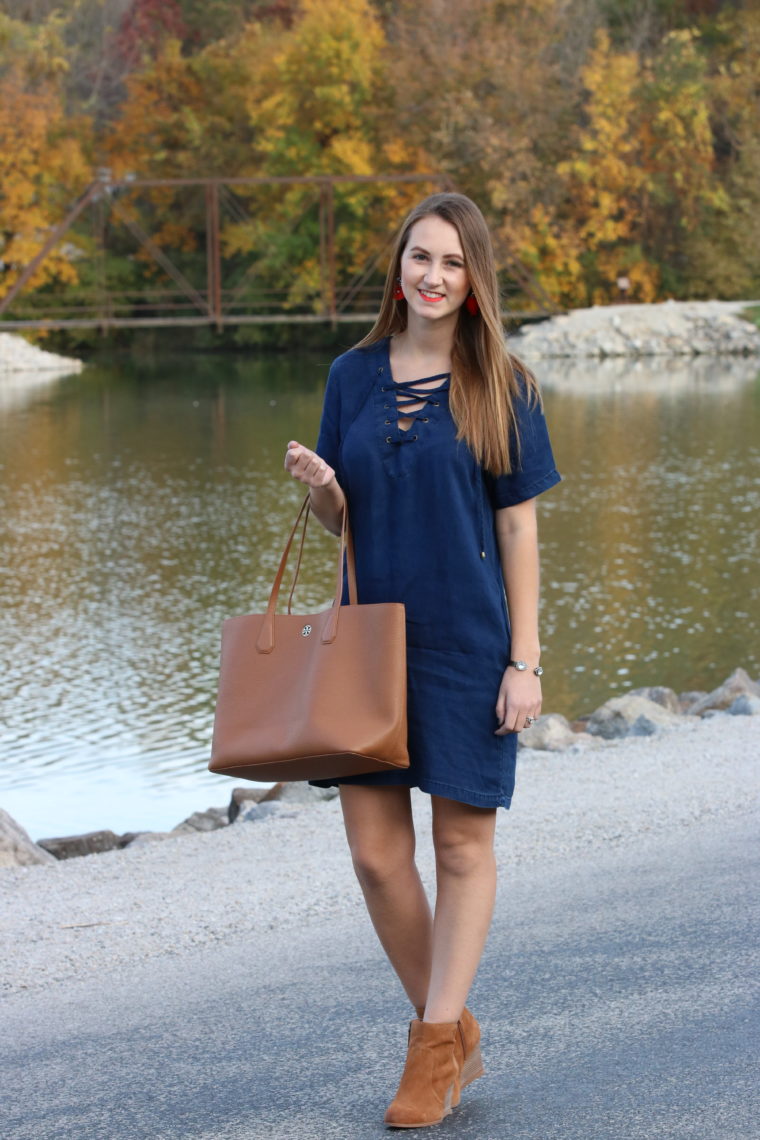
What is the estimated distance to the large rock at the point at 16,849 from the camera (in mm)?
5434

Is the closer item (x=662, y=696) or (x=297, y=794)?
(x=297, y=794)

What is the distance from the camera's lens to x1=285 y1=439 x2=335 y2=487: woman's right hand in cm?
253

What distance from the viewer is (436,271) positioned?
2.62 metres

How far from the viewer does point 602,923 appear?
12.5 ft

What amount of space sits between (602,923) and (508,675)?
4.65 feet

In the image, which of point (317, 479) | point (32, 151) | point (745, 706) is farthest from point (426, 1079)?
point (32, 151)

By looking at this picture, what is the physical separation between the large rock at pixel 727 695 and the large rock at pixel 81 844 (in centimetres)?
319

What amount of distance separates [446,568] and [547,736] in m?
4.63

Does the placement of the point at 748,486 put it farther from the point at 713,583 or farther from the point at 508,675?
the point at 508,675

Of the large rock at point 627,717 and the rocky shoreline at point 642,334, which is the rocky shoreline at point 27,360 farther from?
the large rock at point 627,717

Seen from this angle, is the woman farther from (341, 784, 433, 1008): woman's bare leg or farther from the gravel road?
the gravel road

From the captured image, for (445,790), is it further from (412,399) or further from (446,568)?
(412,399)

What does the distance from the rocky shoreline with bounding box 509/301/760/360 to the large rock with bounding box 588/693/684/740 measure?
29014mm

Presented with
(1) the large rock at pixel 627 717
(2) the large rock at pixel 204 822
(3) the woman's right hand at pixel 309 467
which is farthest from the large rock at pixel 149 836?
(3) the woman's right hand at pixel 309 467
